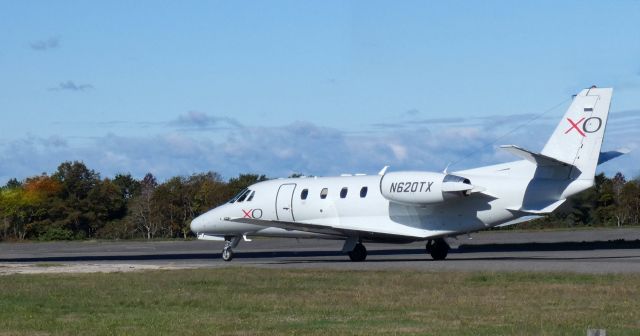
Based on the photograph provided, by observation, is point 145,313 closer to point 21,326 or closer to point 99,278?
point 21,326

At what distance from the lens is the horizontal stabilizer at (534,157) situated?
32656mm

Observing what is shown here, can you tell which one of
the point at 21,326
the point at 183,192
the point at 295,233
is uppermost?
the point at 183,192

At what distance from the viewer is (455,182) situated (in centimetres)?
3550

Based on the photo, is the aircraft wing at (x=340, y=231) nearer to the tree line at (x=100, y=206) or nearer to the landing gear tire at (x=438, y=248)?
the landing gear tire at (x=438, y=248)

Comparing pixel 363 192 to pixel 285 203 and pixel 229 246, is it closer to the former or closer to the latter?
pixel 285 203

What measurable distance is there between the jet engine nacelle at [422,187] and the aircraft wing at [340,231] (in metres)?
1.35

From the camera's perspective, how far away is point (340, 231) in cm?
3784

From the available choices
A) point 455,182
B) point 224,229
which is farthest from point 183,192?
point 455,182

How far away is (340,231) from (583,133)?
8775 mm

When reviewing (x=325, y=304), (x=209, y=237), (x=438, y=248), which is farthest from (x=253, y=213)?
(x=325, y=304)

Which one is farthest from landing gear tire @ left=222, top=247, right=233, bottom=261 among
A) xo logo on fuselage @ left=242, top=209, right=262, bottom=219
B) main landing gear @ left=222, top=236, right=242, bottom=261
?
xo logo on fuselage @ left=242, top=209, right=262, bottom=219

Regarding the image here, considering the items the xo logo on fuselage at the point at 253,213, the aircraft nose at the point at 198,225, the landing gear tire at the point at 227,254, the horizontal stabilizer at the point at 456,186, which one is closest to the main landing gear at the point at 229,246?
the landing gear tire at the point at 227,254

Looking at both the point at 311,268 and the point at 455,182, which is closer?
the point at 311,268

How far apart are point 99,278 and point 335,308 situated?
36.4ft
